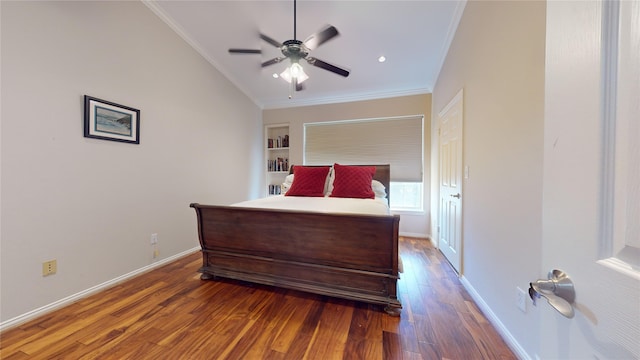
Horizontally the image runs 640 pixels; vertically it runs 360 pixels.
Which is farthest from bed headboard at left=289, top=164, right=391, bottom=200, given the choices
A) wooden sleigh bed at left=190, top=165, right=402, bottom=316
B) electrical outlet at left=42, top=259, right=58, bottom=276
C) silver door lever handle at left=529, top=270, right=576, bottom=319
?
electrical outlet at left=42, top=259, right=58, bottom=276

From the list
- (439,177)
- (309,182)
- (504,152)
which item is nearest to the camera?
(504,152)

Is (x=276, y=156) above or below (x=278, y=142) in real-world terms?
below

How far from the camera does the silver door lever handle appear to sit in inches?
15.6

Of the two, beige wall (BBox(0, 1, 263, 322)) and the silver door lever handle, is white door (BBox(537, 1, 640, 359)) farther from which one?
beige wall (BBox(0, 1, 263, 322))

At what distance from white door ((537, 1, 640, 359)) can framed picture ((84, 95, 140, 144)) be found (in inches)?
115

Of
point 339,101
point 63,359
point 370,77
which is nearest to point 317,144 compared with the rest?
point 339,101

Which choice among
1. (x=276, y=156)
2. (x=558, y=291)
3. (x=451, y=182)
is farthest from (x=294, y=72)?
(x=276, y=156)

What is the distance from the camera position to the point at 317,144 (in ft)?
14.2

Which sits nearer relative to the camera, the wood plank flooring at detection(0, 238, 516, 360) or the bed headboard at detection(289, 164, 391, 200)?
the wood plank flooring at detection(0, 238, 516, 360)

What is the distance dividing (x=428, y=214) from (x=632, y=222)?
145 inches

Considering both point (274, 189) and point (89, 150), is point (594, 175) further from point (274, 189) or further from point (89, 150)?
point (274, 189)

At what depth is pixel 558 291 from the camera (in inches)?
16.5

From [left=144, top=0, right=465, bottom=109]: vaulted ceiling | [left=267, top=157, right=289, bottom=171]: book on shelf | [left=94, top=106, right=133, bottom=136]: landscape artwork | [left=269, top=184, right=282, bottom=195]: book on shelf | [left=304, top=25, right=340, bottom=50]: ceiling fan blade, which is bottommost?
[left=269, top=184, right=282, bottom=195]: book on shelf

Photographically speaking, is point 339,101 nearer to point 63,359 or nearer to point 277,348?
point 277,348
